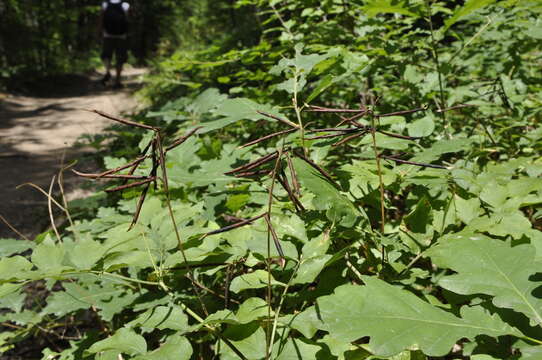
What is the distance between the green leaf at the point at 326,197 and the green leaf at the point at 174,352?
48 centimetres

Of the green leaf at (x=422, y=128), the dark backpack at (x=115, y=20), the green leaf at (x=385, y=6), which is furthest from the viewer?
the dark backpack at (x=115, y=20)

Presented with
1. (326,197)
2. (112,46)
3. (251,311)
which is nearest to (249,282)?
(251,311)

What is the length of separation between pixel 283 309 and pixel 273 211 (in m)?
0.32

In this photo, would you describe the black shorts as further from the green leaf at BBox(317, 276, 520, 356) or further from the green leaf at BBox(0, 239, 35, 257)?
the green leaf at BBox(317, 276, 520, 356)

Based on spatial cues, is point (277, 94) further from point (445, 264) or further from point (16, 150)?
point (16, 150)

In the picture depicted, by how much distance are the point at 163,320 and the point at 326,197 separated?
578 millimetres

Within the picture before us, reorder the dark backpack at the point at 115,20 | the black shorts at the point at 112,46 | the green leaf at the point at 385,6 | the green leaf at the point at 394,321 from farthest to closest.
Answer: the black shorts at the point at 112,46, the dark backpack at the point at 115,20, the green leaf at the point at 385,6, the green leaf at the point at 394,321

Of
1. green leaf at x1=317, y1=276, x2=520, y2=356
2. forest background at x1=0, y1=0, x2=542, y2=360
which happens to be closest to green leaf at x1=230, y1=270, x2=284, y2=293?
forest background at x1=0, y1=0, x2=542, y2=360

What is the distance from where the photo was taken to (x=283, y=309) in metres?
1.22

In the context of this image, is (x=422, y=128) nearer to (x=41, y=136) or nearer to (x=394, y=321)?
(x=394, y=321)

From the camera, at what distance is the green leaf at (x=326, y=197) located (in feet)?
3.04

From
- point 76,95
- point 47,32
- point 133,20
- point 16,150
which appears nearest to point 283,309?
point 16,150

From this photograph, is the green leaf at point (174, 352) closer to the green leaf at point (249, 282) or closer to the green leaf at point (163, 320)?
the green leaf at point (163, 320)

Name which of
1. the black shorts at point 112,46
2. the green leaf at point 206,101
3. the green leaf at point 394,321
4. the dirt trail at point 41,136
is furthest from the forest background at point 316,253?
the black shorts at point 112,46
